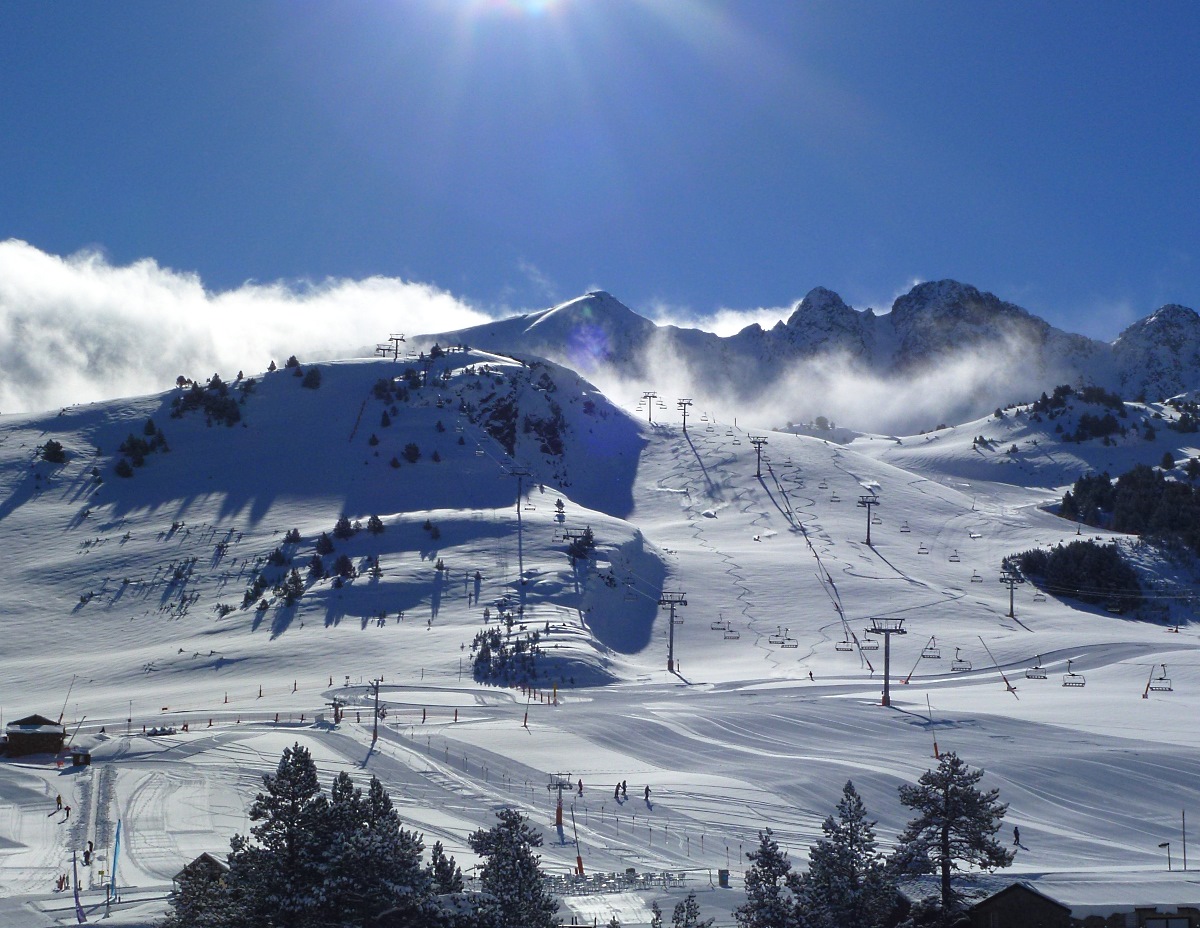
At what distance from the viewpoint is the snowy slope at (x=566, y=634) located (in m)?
35.0

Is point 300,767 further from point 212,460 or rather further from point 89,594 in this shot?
point 212,460

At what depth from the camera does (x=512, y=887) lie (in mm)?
18516

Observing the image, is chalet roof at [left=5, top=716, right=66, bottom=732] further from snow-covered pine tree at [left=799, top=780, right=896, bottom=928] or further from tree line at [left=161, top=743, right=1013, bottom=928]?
snow-covered pine tree at [left=799, top=780, right=896, bottom=928]

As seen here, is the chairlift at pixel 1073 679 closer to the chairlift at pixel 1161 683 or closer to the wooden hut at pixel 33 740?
the chairlift at pixel 1161 683

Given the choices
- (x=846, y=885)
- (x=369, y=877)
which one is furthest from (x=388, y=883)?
(x=846, y=885)

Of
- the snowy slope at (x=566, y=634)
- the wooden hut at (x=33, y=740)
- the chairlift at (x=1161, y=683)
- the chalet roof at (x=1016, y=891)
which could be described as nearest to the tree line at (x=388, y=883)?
the chalet roof at (x=1016, y=891)

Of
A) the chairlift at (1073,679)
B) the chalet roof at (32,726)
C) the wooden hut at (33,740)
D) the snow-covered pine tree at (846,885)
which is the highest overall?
the chairlift at (1073,679)

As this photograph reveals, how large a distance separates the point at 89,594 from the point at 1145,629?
79022 millimetres

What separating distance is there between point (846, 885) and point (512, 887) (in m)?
6.10

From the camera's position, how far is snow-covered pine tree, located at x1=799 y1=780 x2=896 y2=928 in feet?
61.4

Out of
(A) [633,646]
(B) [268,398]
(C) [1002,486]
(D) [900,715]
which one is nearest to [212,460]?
(B) [268,398]

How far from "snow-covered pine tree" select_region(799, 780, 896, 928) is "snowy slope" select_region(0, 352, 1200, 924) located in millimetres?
6300

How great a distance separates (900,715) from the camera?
5031 cm

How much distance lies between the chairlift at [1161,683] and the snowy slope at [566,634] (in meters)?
0.48
